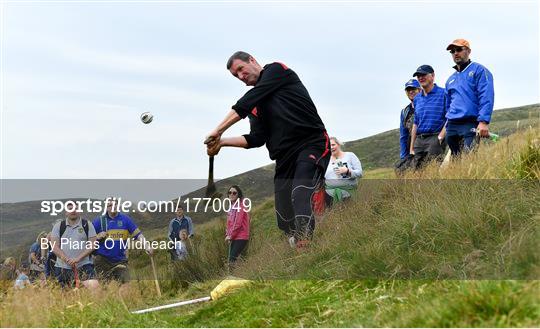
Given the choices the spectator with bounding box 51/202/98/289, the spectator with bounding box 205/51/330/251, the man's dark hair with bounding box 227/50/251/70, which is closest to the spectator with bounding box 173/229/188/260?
the spectator with bounding box 51/202/98/289

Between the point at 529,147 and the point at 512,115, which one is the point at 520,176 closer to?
the point at 529,147

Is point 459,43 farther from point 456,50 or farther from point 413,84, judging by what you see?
point 413,84

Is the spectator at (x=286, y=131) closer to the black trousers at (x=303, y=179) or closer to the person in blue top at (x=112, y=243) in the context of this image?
the black trousers at (x=303, y=179)

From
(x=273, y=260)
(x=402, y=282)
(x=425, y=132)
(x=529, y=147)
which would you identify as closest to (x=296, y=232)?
(x=273, y=260)

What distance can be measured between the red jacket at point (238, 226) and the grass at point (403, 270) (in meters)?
2.26

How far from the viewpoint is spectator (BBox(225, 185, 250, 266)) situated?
10969mm

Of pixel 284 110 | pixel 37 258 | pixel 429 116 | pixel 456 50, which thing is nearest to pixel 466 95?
pixel 456 50

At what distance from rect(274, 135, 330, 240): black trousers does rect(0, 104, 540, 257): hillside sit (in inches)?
82.5

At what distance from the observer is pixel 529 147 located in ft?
23.7

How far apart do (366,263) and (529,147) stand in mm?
2359

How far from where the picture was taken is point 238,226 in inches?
432

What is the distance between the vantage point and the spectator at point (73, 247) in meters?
9.98

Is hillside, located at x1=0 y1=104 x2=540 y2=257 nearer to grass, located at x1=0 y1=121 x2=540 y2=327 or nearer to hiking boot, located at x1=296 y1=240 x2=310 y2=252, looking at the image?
grass, located at x1=0 y1=121 x2=540 y2=327

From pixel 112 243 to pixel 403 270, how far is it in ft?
19.9
